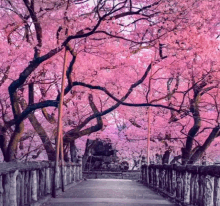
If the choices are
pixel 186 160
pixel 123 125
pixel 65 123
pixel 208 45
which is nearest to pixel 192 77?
pixel 208 45

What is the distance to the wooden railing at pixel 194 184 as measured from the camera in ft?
26.8

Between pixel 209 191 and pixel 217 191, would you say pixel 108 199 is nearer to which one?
pixel 209 191

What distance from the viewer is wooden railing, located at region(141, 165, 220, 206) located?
8.18m

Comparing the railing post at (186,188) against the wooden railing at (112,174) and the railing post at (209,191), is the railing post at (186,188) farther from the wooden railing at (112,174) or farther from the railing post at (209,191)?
the wooden railing at (112,174)

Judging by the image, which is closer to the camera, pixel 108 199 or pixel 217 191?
pixel 217 191

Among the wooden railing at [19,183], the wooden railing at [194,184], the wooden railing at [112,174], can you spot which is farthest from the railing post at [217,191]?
the wooden railing at [112,174]

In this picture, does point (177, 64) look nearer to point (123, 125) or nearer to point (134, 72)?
point (134, 72)

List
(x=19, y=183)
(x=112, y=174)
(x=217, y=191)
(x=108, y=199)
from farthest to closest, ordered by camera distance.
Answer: (x=112, y=174) → (x=108, y=199) → (x=19, y=183) → (x=217, y=191)

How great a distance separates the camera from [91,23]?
14.9 metres

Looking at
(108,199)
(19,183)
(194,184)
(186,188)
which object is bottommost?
(108,199)

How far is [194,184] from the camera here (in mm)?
10078

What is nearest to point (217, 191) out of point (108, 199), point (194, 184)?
point (194, 184)

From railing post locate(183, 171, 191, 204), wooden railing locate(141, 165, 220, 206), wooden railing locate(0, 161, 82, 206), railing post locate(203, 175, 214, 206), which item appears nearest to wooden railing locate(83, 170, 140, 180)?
wooden railing locate(141, 165, 220, 206)

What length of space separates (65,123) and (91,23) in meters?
15.8
